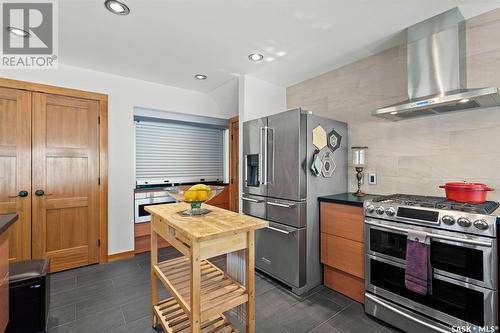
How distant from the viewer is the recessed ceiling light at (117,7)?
5.98 ft

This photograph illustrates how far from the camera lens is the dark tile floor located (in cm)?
191

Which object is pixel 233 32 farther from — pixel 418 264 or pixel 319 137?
pixel 418 264

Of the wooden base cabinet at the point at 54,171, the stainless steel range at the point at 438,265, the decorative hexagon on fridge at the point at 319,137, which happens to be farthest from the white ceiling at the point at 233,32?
the stainless steel range at the point at 438,265

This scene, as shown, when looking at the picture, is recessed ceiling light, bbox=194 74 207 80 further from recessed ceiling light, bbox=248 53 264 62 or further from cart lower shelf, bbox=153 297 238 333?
cart lower shelf, bbox=153 297 238 333

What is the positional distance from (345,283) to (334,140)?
1.56 metres

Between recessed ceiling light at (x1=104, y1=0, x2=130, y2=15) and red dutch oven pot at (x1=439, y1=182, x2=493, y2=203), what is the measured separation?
121 inches

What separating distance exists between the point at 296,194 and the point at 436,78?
1.61 m

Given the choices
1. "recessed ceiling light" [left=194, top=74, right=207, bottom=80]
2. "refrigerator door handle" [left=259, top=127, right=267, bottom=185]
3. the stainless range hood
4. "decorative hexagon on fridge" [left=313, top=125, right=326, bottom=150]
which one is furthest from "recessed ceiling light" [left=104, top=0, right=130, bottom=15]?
the stainless range hood

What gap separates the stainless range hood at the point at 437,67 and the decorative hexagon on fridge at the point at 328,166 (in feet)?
2.27

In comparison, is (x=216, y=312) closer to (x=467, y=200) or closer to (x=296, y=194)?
(x=296, y=194)

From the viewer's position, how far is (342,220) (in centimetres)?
232

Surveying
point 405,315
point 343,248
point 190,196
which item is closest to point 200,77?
point 190,196

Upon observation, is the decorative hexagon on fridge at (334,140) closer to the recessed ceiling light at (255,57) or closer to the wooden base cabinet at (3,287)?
the recessed ceiling light at (255,57)

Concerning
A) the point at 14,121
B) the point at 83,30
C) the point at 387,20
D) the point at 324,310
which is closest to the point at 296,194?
the point at 324,310
